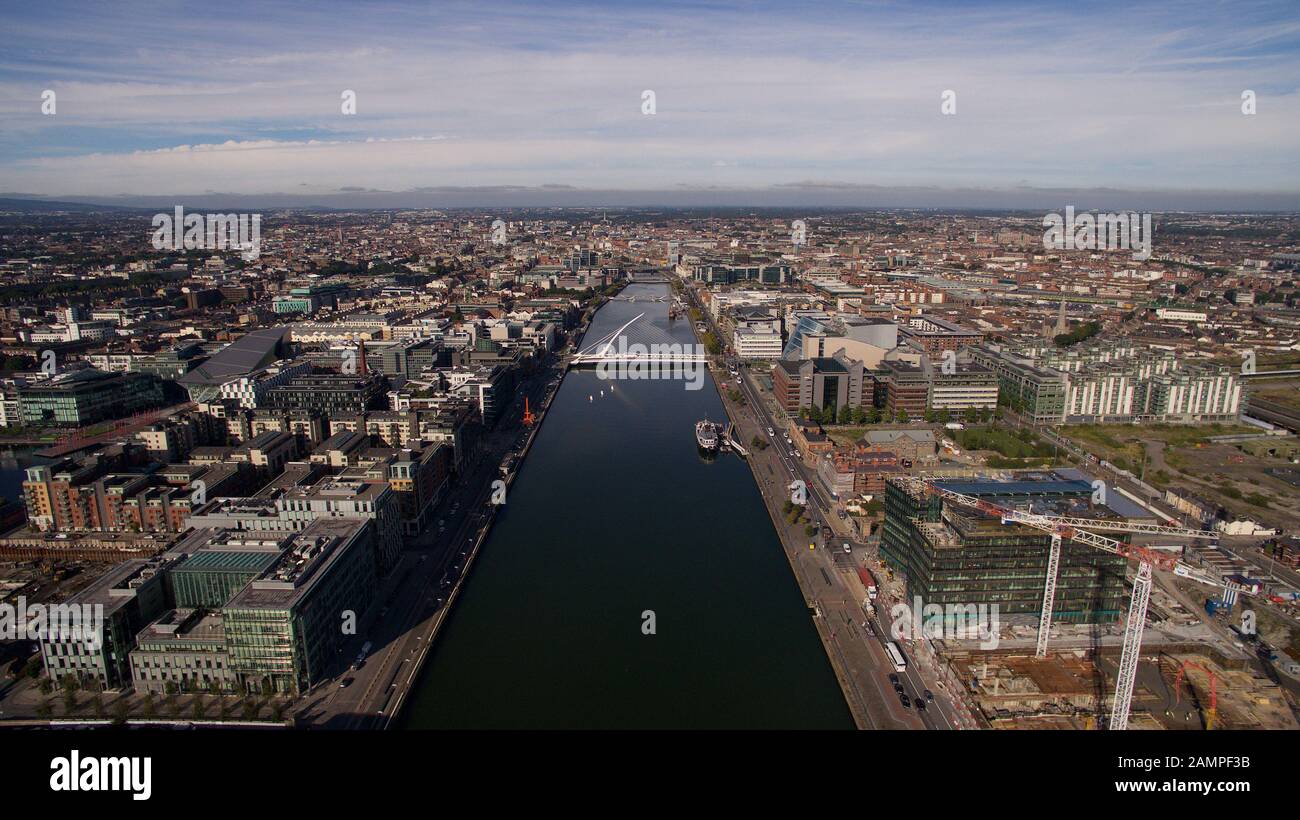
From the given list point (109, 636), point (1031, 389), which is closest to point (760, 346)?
point (1031, 389)

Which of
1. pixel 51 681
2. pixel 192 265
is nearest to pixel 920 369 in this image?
pixel 51 681

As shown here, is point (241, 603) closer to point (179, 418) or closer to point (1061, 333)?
point (179, 418)

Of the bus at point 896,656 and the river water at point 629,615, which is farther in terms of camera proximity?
the bus at point 896,656

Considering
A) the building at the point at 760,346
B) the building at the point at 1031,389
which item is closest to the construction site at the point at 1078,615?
the building at the point at 1031,389

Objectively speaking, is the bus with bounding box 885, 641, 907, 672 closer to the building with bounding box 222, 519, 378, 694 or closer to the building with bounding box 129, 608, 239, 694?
the building with bounding box 222, 519, 378, 694

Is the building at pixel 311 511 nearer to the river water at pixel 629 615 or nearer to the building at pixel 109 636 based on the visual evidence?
the building at pixel 109 636

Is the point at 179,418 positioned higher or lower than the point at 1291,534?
higher

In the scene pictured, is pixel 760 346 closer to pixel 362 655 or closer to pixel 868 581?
pixel 868 581
